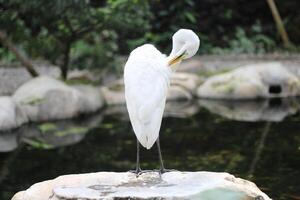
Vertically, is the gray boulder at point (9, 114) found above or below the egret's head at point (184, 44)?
below

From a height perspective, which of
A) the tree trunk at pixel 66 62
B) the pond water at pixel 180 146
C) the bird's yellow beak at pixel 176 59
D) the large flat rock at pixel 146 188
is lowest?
the pond water at pixel 180 146

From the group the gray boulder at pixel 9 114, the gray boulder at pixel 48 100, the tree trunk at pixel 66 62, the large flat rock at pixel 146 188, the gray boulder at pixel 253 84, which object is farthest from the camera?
the gray boulder at pixel 253 84

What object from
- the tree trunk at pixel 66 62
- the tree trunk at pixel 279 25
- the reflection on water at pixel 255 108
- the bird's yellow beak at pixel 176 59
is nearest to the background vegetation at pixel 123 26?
the tree trunk at pixel 66 62

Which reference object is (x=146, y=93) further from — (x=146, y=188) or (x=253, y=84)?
(x=253, y=84)

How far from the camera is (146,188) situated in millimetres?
5250

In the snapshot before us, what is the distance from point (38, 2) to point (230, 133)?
4096 millimetres

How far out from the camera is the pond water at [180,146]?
8070 millimetres

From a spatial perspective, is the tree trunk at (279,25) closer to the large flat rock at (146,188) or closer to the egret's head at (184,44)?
the egret's head at (184,44)

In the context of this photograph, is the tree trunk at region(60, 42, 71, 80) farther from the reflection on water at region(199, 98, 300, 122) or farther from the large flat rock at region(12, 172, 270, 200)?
the large flat rock at region(12, 172, 270, 200)

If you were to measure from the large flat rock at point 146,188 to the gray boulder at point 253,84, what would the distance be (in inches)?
330

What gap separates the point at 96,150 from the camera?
31.4ft

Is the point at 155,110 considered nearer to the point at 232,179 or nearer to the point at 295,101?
the point at 232,179

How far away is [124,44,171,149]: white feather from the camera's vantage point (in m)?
5.44

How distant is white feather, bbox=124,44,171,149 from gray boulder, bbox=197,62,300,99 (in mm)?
8416
